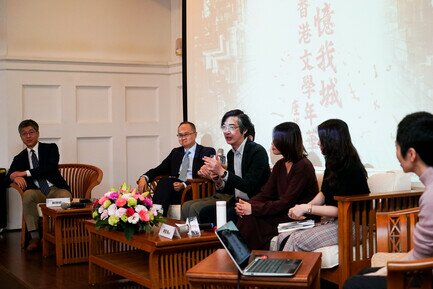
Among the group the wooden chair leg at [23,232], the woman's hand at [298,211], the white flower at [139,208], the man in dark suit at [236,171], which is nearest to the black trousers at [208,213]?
the man in dark suit at [236,171]

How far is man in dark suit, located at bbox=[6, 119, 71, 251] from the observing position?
5914 mm

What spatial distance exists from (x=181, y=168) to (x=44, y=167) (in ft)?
4.24

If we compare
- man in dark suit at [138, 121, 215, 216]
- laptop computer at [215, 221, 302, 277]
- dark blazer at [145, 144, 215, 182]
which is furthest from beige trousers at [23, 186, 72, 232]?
laptop computer at [215, 221, 302, 277]

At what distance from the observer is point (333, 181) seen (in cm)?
376

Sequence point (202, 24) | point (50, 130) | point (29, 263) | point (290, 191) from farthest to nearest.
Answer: point (50, 130) < point (202, 24) < point (29, 263) < point (290, 191)

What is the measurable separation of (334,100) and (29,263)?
8.71 feet

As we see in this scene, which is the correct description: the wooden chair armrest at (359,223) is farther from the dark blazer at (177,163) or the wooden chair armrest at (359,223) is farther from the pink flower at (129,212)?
the dark blazer at (177,163)

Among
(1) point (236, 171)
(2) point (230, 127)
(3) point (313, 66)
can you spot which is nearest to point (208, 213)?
(1) point (236, 171)

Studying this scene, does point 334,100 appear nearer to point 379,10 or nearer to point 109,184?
point 379,10

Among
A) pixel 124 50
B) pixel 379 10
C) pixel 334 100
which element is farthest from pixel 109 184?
pixel 379 10

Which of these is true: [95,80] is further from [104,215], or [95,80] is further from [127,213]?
[127,213]

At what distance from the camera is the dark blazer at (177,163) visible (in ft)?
18.5

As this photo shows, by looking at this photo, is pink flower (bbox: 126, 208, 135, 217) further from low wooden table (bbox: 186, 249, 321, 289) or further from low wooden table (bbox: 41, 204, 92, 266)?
low wooden table (bbox: 41, 204, 92, 266)

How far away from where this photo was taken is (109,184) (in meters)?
7.55
